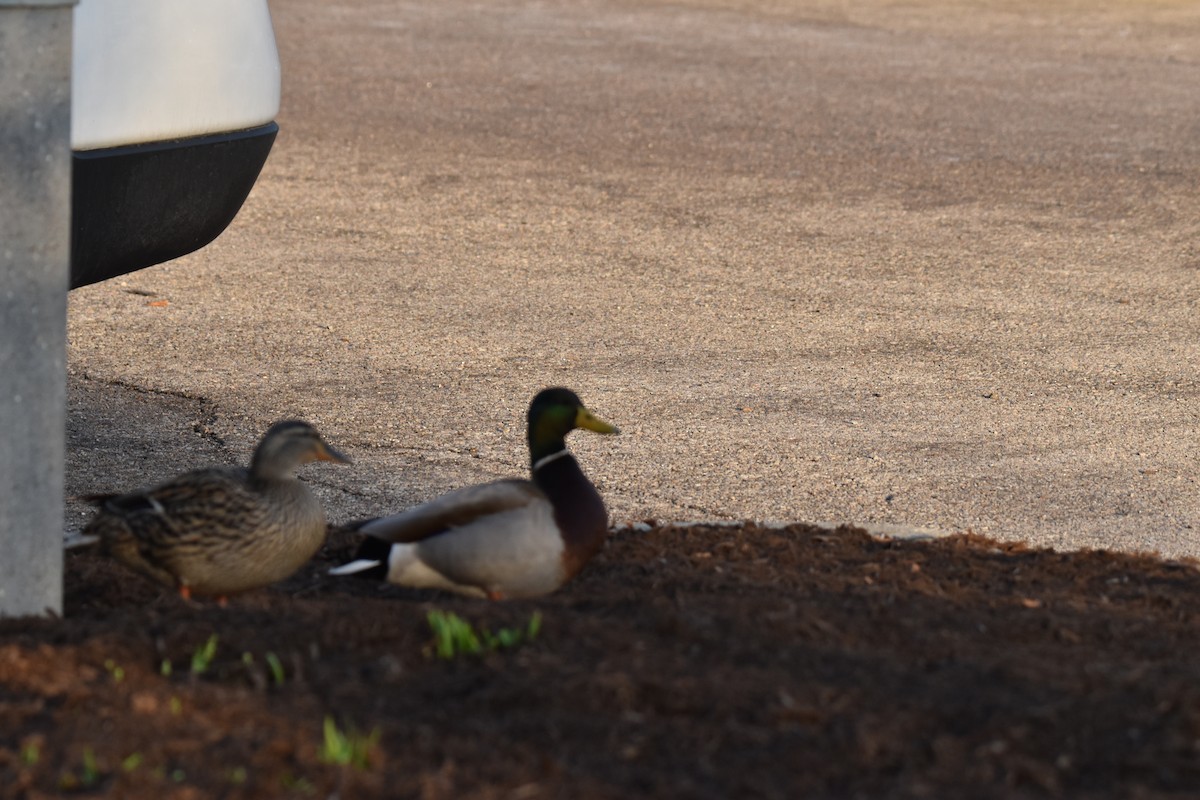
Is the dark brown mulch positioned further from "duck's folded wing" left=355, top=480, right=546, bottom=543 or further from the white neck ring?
the white neck ring

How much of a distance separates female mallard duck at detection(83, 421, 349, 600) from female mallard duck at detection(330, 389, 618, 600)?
7.9 inches

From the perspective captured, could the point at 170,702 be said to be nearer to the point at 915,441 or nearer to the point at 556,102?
the point at 915,441

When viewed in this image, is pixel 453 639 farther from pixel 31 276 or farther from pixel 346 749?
pixel 31 276

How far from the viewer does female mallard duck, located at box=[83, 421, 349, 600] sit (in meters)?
3.90

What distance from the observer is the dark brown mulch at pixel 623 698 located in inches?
107

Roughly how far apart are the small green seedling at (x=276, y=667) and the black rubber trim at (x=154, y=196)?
1658 mm

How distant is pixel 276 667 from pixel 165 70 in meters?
2.01

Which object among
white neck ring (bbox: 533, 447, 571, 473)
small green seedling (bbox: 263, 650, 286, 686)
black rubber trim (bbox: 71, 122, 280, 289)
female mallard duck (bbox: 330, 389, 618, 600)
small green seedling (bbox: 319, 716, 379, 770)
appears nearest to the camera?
small green seedling (bbox: 319, 716, 379, 770)

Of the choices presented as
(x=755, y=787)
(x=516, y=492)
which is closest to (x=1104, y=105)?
(x=516, y=492)

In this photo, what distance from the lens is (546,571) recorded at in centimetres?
404

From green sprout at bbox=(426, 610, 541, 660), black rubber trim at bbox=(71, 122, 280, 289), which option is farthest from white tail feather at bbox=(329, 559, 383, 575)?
black rubber trim at bbox=(71, 122, 280, 289)

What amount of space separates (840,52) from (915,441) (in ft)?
45.9

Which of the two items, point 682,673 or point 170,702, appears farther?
point 682,673

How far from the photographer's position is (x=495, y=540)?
4004 millimetres
